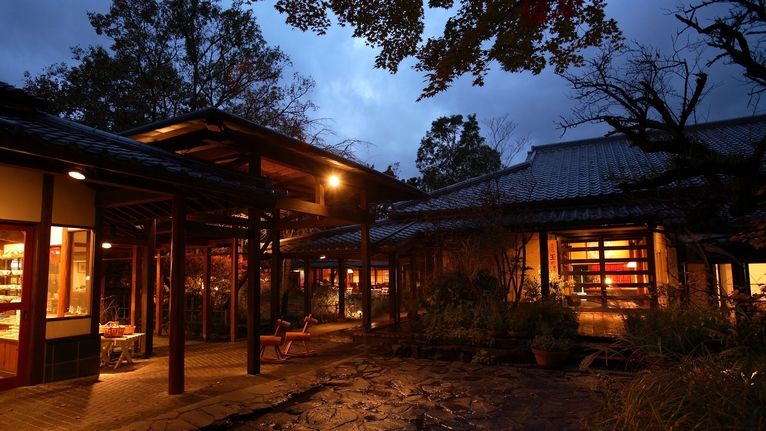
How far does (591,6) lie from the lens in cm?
466

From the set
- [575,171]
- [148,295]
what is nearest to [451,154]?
[575,171]

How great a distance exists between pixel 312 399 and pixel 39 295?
4317mm

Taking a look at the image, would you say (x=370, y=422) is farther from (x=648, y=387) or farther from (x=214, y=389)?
(x=648, y=387)

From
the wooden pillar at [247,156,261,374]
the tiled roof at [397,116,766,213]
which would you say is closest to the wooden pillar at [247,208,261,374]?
the wooden pillar at [247,156,261,374]

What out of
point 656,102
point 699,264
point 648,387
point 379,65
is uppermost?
point 379,65

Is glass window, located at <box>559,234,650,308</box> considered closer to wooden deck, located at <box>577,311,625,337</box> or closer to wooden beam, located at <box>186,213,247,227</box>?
wooden deck, located at <box>577,311,625,337</box>

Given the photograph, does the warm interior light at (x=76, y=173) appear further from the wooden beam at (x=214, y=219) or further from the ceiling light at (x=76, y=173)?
the wooden beam at (x=214, y=219)

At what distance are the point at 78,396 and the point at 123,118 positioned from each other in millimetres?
10640

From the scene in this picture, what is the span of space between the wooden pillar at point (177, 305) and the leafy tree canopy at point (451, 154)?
2516 centimetres

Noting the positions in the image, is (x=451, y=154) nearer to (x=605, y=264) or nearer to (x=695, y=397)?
(x=605, y=264)

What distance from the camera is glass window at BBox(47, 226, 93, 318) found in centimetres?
701

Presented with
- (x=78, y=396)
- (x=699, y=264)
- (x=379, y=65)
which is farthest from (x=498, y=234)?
(x=78, y=396)

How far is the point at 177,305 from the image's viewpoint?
21.0ft

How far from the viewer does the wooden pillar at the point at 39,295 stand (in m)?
6.45
